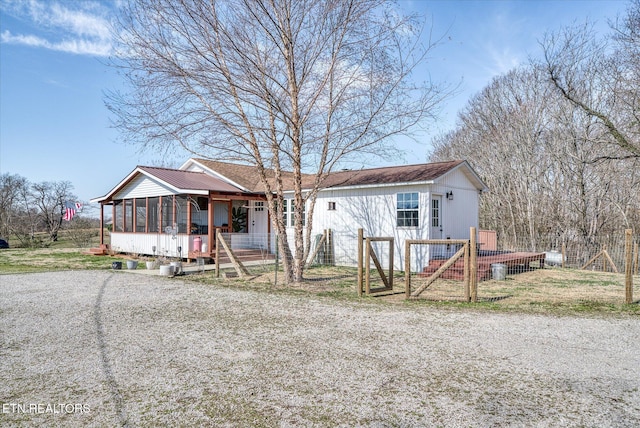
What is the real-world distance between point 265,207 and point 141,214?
7.16 metres

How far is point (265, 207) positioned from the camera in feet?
48.3

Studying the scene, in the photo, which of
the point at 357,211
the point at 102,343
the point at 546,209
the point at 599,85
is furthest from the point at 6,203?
the point at 599,85

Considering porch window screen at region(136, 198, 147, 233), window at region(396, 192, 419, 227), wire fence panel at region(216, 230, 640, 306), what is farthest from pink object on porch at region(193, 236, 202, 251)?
window at region(396, 192, 419, 227)

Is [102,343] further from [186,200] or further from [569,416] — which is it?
[186,200]

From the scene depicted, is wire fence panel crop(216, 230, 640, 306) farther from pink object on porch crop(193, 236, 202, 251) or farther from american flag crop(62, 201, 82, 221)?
american flag crop(62, 201, 82, 221)

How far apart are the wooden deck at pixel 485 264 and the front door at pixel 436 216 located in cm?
99

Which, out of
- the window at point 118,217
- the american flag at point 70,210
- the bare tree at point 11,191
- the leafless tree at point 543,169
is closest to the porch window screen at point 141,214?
the window at point 118,217

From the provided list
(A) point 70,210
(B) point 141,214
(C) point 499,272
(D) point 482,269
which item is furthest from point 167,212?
(C) point 499,272

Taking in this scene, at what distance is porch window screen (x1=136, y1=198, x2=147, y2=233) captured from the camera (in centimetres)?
1816

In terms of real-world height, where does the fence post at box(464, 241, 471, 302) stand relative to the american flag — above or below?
below

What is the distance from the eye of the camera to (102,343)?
5.14 m

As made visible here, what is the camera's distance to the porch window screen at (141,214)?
18156 millimetres

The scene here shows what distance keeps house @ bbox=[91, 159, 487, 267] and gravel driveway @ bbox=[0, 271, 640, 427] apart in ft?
19.9

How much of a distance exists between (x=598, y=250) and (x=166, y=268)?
601 inches
